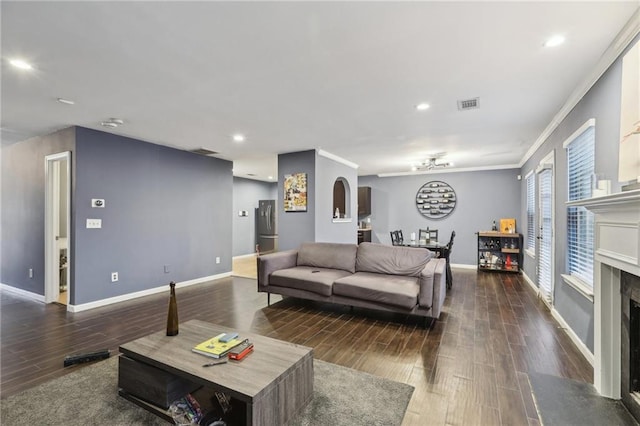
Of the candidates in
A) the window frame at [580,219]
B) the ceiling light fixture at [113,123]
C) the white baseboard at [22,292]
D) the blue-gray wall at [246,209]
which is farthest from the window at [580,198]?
the blue-gray wall at [246,209]

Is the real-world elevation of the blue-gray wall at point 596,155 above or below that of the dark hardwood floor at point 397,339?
above

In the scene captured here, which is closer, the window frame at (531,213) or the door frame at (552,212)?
the door frame at (552,212)

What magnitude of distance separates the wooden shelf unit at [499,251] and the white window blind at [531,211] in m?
0.70

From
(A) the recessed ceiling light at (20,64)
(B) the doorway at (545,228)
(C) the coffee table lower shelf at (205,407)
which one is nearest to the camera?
(C) the coffee table lower shelf at (205,407)

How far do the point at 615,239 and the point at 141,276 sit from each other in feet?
18.7

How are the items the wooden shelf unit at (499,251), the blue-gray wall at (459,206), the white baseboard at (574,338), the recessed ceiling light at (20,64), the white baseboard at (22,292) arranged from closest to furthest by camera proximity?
the recessed ceiling light at (20,64) < the white baseboard at (574,338) < the white baseboard at (22,292) < the wooden shelf unit at (499,251) < the blue-gray wall at (459,206)

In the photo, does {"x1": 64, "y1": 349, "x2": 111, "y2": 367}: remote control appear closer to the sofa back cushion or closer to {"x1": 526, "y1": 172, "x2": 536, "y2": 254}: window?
the sofa back cushion

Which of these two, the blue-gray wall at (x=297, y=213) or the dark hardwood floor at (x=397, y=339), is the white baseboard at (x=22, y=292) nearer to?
the dark hardwood floor at (x=397, y=339)

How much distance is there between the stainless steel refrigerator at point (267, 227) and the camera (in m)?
8.64

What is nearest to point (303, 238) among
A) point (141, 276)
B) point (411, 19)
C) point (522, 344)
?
point (141, 276)

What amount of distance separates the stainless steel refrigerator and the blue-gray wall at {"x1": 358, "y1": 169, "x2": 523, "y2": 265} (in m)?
2.98

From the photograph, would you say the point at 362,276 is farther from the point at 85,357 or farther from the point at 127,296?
the point at 127,296

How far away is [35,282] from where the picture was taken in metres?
4.50

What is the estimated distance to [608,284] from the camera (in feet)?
6.73
